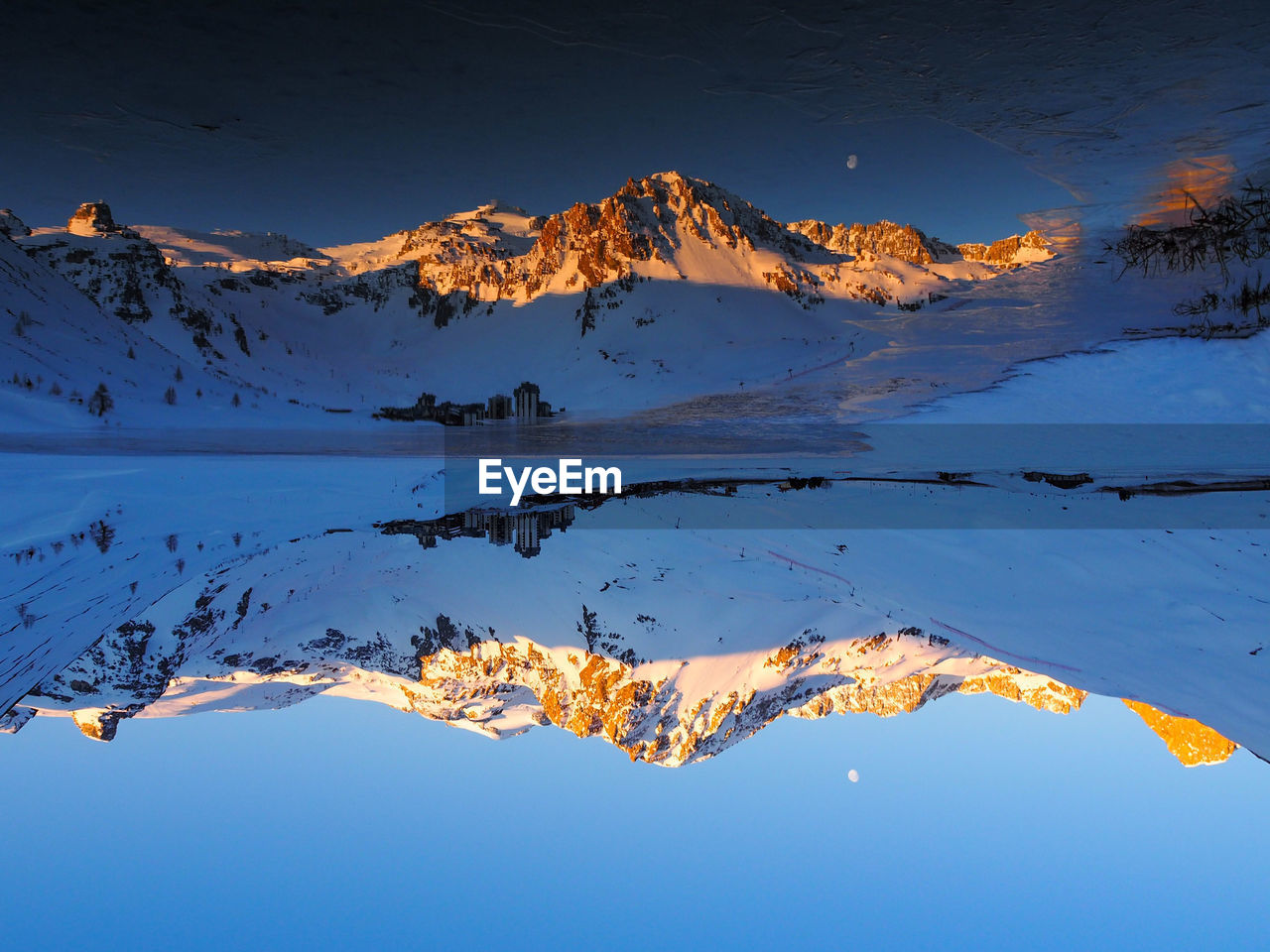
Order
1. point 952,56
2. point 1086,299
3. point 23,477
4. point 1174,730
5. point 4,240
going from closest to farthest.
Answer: point 1174,730 < point 952,56 < point 23,477 < point 1086,299 < point 4,240

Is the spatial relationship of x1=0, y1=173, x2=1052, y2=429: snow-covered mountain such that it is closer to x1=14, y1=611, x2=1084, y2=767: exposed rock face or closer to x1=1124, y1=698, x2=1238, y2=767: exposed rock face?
x1=14, y1=611, x2=1084, y2=767: exposed rock face

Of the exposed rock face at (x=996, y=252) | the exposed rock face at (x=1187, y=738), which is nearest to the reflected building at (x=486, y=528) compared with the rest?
the exposed rock face at (x=1187, y=738)

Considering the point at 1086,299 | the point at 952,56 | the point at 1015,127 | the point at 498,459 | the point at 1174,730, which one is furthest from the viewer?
the point at 1086,299

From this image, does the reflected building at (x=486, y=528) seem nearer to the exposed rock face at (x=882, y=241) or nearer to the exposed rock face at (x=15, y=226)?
the exposed rock face at (x=15, y=226)

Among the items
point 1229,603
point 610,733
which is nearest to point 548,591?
point 610,733

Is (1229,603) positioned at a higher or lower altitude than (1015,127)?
lower

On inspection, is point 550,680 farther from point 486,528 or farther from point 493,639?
point 486,528

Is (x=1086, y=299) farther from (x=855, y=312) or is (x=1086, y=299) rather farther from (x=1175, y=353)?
(x=855, y=312)

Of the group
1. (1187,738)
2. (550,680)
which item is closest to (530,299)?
(550,680)
